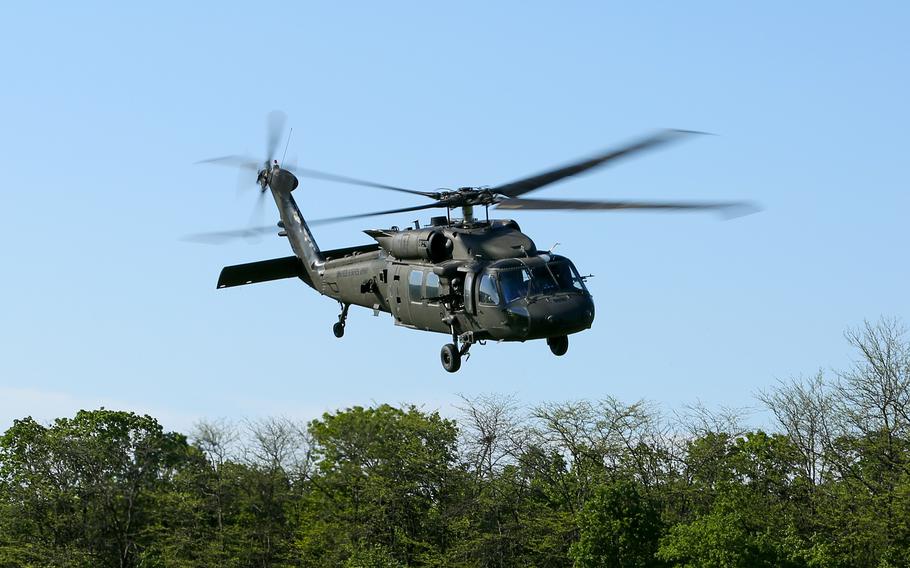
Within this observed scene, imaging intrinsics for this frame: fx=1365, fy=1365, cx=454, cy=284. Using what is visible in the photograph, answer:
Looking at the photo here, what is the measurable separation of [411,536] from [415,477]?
289 cm

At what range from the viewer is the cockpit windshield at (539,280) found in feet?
87.1

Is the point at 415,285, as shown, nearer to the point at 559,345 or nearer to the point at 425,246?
the point at 425,246

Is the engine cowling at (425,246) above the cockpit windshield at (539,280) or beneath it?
above

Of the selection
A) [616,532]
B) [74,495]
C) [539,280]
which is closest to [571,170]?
[539,280]

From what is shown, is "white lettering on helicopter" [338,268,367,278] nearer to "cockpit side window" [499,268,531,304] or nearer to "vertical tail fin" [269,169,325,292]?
"vertical tail fin" [269,169,325,292]

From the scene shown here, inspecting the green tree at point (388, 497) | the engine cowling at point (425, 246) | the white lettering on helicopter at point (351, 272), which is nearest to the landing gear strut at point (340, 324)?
the white lettering on helicopter at point (351, 272)

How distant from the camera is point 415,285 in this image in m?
28.3

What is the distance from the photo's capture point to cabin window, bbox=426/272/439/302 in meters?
27.6

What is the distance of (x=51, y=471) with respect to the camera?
6969cm

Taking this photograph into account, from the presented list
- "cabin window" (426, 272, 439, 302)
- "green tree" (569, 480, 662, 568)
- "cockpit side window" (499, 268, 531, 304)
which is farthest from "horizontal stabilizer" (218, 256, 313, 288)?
"green tree" (569, 480, 662, 568)

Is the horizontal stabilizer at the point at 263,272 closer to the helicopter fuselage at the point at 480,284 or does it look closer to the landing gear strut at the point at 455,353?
the helicopter fuselage at the point at 480,284

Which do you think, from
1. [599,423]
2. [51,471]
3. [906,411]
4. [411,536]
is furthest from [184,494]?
[906,411]

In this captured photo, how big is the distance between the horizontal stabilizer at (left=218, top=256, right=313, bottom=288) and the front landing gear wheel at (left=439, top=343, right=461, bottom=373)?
26.3ft

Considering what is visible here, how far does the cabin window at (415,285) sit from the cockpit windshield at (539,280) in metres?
2.13
